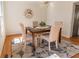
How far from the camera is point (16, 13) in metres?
7.04

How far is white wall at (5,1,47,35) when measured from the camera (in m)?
6.82

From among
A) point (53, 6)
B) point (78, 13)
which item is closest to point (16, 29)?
point (53, 6)

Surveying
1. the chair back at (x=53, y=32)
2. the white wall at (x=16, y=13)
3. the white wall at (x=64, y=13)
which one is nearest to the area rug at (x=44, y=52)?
the chair back at (x=53, y=32)

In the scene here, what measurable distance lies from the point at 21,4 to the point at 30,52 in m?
3.79

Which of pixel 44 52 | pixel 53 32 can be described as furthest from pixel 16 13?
pixel 44 52

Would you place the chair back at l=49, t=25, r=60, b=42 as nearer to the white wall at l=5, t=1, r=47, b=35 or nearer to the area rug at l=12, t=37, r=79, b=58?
the area rug at l=12, t=37, r=79, b=58

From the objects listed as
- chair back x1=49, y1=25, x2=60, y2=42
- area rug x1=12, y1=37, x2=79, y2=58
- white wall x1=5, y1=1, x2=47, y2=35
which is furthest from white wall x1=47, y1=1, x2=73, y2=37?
chair back x1=49, y1=25, x2=60, y2=42

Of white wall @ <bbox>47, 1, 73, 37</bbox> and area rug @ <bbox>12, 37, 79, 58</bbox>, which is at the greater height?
white wall @ <bbox>47, 1, 73, 37</bbox>

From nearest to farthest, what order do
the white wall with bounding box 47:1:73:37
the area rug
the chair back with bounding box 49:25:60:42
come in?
the area rug → the chair back with bounding box 49:25:60:42 → the white wall with bounding box 47:1:73:37

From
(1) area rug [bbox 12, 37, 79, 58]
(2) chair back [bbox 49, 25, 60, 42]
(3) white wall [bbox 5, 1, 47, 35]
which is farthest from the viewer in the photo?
(3) white wall [bbox 5, 1, 47, 35]

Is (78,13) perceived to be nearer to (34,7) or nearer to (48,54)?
(34,7)

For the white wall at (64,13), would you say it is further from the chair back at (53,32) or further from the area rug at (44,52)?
the chair back at (53,32)

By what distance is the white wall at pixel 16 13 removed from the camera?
6824mm

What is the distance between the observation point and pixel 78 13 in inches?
242
